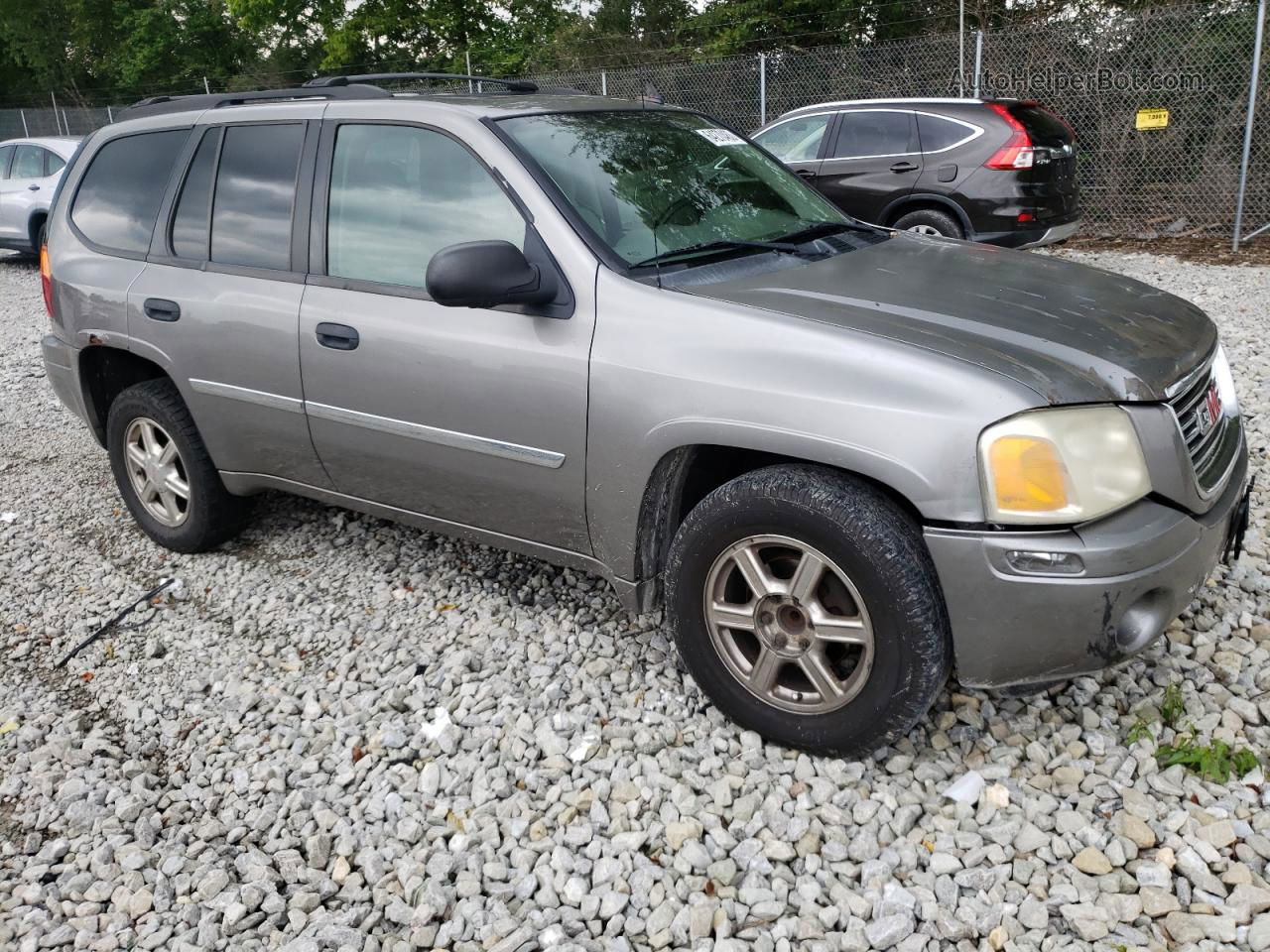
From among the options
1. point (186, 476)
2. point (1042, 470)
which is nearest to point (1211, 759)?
point (1042, 470)

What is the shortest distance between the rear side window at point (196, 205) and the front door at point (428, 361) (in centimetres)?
67

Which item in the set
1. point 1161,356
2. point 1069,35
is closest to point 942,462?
point 1161,356

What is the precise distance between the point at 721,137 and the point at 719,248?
967mm

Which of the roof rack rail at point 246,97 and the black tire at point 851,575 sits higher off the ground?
the roof rack rail at point 246,97

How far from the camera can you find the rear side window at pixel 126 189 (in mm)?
4305

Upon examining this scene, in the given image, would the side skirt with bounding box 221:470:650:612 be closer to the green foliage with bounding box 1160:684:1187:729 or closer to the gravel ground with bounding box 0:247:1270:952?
the gravel ground with bounding box 0:247:1270:952

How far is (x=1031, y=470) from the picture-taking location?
2.47 meters

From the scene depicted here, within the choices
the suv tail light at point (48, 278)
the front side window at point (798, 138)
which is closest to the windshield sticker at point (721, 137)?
the suv tail light at point (48, 278)

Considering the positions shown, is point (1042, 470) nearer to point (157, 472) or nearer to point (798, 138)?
point (157, 472)

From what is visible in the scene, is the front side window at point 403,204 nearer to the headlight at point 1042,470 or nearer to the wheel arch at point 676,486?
the wheel arch at point 676,486

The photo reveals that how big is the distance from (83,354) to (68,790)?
2.28 metres

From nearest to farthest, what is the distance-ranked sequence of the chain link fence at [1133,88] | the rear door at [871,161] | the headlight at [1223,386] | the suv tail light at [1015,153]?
the headlight at [1223,386] → the suv tail light at [1015,153] → the rear door at [871,161] → the chain link fence at [1133,88]

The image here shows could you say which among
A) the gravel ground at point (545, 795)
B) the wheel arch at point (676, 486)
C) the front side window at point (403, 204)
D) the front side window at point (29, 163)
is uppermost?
the front side window at point (29, 163)

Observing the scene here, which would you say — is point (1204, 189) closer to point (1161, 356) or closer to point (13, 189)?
point (1161, 356)
